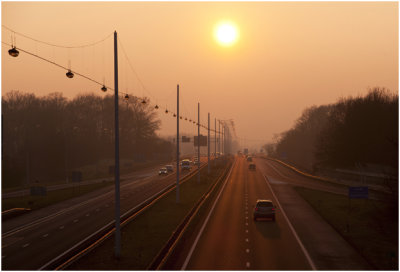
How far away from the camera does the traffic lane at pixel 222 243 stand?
76.8 ft

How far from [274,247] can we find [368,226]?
40.4 ft

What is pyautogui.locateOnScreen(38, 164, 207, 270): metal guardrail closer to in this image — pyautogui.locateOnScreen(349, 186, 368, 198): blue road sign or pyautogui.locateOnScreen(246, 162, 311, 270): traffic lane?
pyautogui.locateOnScreen(246, 162, 311, 270): traffic lane

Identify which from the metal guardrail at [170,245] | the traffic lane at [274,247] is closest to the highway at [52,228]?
the metal guardrail at [170,245]

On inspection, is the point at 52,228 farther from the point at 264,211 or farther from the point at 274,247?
the point at 274,247

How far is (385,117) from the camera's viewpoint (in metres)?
75.5

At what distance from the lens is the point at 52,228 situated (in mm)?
37031

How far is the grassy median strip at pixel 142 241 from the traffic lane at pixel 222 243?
258cm

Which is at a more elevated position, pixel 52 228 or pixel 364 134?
pixel 364 134

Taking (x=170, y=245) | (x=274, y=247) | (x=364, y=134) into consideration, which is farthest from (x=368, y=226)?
(x=364, y=134)

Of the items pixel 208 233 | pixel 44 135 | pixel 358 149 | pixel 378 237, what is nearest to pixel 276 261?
pixel 208 233

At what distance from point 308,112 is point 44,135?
332ft

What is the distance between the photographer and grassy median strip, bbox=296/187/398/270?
996 inches

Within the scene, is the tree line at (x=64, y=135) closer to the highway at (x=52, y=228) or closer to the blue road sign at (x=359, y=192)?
the highway at (x=52, y=228)

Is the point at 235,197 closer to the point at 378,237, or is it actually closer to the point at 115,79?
the point at 378,237
